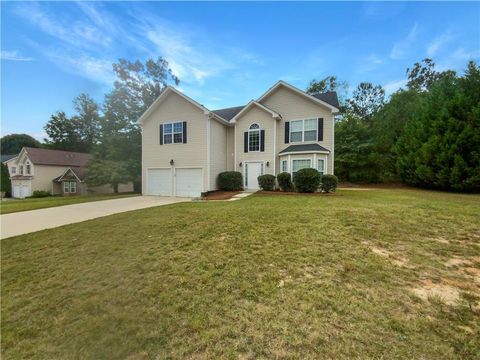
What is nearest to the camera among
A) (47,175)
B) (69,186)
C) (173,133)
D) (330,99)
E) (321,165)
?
(321,165)

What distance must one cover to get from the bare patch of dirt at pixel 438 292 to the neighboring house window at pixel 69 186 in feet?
122

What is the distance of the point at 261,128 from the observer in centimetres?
1524

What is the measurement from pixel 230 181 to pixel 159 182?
5281mm

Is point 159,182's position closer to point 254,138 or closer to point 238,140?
point 238,140

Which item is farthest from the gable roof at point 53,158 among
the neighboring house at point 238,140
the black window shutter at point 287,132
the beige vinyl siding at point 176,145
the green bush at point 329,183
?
the green bush at point 329,183

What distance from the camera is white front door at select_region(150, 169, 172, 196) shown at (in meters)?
15.6

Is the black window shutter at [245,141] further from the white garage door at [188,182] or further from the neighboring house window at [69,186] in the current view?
the neighboring house window at [69,186]

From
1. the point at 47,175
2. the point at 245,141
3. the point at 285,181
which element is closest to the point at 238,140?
the point at 245,141

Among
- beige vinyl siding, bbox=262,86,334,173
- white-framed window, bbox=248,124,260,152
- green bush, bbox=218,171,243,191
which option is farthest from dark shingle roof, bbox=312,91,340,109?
green bush, bbox=218,171,243,191

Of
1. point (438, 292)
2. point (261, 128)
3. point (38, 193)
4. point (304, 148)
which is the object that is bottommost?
point (38, 193)

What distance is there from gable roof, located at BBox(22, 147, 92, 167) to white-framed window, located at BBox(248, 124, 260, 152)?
25.3 metres

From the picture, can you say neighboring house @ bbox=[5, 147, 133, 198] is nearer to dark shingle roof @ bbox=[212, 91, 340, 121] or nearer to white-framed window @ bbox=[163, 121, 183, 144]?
white-framed window @ bbox=[163, 121, 183, 144]

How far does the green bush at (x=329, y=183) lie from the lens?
40.7 feet

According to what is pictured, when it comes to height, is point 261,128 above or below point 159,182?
above
